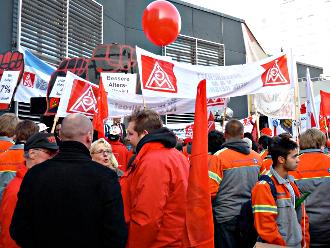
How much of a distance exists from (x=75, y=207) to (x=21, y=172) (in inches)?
42.1

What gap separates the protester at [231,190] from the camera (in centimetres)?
417

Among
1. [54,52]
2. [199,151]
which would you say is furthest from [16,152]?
[54,52]

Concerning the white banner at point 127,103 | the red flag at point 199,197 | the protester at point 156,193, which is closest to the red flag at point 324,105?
the white banner at point 127,103

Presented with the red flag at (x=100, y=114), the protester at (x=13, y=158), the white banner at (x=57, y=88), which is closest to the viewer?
the protester at (x=13, y=158)

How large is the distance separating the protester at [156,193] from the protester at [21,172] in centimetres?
78

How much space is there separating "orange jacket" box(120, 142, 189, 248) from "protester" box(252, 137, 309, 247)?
0.84m

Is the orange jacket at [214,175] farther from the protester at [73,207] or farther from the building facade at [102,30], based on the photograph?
the building facade at [102,30]

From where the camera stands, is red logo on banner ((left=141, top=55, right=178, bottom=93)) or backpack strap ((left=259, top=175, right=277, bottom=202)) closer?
backpack strap ((left=259, top=175, right=277, bottom=202))

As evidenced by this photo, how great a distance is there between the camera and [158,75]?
21.2 ft

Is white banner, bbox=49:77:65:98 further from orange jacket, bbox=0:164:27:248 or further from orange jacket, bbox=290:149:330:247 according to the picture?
orange jacket, bbox=290:149:330:247

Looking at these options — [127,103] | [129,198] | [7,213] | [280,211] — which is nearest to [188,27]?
[127,103]

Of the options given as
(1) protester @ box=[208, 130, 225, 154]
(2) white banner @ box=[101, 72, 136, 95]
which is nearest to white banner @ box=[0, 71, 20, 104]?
(2) white banner @ box=[101, 72, 136, 95]

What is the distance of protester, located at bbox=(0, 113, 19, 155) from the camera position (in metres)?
4.59

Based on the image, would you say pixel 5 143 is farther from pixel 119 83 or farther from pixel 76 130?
pixel 119 83
